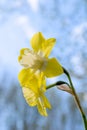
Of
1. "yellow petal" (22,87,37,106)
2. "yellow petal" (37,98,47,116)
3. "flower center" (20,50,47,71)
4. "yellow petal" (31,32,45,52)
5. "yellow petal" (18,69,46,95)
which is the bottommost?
"yellow petal" (37,98,47,116)

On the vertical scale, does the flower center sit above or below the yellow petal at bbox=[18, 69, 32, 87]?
above

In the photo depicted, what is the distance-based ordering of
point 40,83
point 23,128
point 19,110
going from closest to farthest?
point 40,83 → point 23,128 → point 19,110

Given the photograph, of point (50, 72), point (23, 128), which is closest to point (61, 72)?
point (50, 72)

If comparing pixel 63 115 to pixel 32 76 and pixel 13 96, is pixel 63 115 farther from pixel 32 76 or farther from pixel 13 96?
pixel 32 76
